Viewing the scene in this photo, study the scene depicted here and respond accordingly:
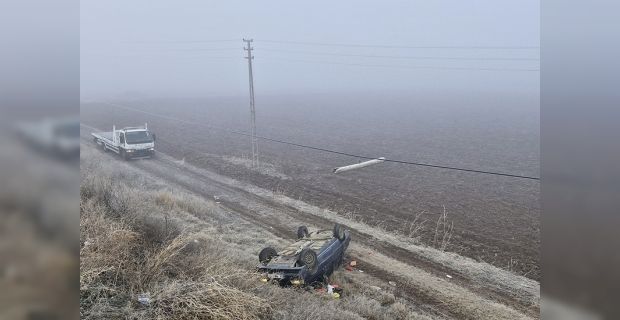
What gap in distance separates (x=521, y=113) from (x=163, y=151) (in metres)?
54.5

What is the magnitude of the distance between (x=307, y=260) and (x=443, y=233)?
7123 millimetres

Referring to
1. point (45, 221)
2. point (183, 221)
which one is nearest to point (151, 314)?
point (45, 221)

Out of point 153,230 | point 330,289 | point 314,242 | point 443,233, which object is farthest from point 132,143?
point 330,289

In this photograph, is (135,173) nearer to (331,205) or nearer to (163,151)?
(163,151)

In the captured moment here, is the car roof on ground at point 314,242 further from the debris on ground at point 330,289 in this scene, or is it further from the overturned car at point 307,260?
the debris on ground at point 330,289

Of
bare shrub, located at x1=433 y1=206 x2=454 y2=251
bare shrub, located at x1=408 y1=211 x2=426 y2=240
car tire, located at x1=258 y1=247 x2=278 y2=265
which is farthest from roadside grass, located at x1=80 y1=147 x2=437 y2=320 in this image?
bare shrub, located at x1=408 y1=211 x2=426 y2=240

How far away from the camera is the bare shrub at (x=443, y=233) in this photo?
1488cm

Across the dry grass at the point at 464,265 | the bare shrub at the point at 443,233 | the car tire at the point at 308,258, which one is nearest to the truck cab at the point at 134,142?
the dry grass at the point at 464,265

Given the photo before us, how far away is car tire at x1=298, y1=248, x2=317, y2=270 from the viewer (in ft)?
35.3

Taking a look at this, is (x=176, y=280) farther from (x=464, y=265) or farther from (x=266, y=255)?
(x=464, y=265)

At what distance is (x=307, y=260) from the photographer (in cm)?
1085

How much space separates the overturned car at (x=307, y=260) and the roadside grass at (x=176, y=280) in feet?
1.23

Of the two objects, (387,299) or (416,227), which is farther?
(416,227)

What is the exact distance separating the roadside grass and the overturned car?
376 mm
